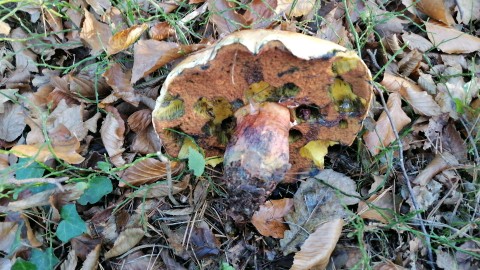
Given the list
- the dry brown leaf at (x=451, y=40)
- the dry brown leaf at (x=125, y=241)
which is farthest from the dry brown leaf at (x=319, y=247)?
the dry brown leaf at (x=451, y=40)

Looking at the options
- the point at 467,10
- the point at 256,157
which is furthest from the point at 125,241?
the point at 467,10

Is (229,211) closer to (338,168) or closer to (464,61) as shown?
(338,168)

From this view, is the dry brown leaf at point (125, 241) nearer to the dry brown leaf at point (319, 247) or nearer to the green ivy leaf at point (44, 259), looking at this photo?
the green ivy leaf at point (44, 259)

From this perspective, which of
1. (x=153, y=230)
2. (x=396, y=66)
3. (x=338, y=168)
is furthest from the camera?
(x=396, y=66)

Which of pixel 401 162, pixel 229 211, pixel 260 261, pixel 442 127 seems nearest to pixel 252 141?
pixel 229 211

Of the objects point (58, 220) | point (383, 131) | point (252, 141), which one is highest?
point (252, 141)

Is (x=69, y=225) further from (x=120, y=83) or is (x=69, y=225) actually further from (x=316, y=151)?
(x=316, y=151)
